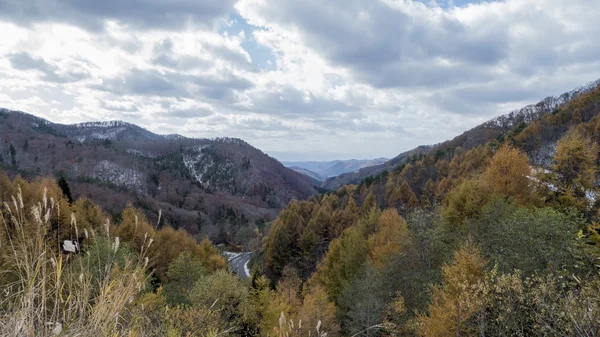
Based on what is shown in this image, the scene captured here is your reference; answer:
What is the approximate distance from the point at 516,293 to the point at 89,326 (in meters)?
11.8

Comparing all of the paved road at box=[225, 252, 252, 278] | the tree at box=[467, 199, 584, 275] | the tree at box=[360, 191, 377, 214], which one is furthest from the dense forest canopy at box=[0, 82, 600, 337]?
the paved road at box=[225, 252, 252, 278]

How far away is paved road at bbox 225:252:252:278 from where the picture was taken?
212 ft

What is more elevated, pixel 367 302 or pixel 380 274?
pixel 380 274

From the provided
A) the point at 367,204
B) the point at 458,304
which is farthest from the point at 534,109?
the point at 458,304

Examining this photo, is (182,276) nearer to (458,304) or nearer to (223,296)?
(223,296)

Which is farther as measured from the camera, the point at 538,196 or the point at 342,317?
the point at 342,317

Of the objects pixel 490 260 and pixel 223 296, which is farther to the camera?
pixel 223 296

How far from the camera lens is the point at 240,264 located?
7675 cm

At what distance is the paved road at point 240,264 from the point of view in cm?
6471

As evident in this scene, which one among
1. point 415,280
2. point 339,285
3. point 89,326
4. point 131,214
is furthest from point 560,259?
point 131,214

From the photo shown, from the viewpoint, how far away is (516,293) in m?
10.4

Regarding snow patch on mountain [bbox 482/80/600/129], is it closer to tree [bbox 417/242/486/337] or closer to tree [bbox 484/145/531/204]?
tree [bbox 484/145/531/204]

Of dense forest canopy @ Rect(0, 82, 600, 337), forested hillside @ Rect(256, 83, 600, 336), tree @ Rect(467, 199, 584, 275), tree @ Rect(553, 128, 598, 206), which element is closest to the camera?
dense forest canopy @ Rect(0, 82, 600, 337)

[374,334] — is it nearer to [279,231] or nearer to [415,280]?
[415,280]
